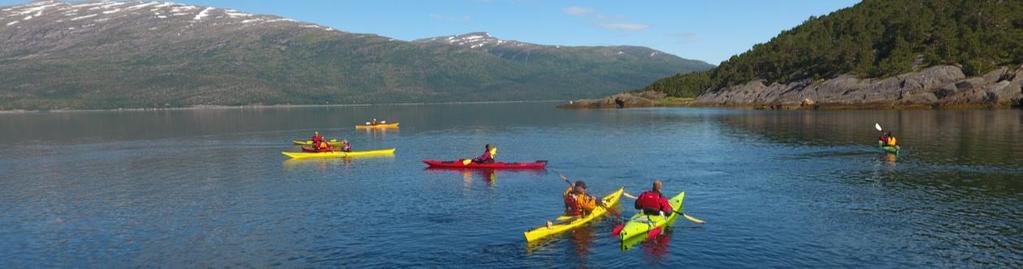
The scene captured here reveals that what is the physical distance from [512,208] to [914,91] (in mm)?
140436

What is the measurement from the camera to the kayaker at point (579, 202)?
34156 millimetres

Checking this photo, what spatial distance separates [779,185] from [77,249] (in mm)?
38172

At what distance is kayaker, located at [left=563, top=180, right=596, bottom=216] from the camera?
112 ft

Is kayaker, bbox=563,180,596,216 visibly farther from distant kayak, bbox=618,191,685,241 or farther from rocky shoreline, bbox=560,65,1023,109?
rocky shoreline, bbox=560,65,1023,109

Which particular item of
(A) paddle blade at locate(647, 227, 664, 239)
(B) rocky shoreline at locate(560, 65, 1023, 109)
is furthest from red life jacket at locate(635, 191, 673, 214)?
(B) rocky shoreline at locate(560, 65, 1023, 109)

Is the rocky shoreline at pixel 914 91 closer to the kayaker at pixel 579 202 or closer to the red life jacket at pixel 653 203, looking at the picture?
the red life jacket at pixel 653 203

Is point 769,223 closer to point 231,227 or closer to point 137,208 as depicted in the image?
point 231,227

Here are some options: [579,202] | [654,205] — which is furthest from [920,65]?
[579,202]

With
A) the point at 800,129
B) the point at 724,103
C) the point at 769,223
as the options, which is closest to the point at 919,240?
the point at 769,223

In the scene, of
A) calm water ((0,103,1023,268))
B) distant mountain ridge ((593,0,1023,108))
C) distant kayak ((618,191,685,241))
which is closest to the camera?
calm water ((0,103,1023,268))

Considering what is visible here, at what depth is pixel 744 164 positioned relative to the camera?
191ft

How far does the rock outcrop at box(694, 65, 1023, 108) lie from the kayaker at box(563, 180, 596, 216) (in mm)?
132712

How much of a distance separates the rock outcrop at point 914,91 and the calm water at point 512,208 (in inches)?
2989

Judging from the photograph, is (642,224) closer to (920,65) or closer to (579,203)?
(579,203)
